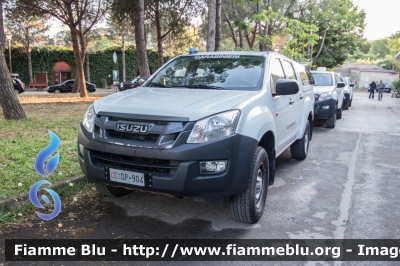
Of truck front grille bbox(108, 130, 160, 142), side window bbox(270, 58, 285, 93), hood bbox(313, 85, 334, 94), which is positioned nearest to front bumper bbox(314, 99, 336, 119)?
hood bbox(313, 85, 334, 94)

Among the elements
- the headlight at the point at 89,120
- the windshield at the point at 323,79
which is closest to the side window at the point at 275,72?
the headlight at the point at 89,120

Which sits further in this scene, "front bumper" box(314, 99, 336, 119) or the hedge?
the hedge

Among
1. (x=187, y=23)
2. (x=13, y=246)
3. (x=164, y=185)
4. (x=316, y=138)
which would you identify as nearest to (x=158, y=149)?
(x=164, y=185)

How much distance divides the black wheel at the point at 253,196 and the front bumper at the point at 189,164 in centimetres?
16

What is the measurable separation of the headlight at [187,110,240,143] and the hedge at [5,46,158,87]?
128ft

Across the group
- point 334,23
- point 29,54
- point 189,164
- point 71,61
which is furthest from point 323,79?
point 71,61

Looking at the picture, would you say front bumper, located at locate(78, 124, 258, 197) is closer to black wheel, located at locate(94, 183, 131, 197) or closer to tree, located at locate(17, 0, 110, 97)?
black wheel, located at locate(94, 183, 131, 197)

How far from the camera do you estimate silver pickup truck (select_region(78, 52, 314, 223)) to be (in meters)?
3.16

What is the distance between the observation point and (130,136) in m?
3.33

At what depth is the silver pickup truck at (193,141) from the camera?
316cm

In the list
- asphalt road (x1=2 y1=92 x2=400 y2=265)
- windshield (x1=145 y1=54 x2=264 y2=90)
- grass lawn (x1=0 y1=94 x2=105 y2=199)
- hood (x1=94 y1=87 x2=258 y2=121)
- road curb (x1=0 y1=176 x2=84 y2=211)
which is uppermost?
windshield (x1=145 y1=54 x2=264 y2=90)

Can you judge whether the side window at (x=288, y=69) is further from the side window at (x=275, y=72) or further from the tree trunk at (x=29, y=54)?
the tree trunk at (x=29, y=54)

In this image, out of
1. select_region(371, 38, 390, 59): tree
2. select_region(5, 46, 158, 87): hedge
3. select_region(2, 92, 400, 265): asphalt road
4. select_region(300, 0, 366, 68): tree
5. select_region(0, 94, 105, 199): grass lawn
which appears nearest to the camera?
select_region(2, 92, 400, 265): asphalt road

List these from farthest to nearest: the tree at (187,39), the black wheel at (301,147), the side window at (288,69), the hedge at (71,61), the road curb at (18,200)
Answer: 1. the hedge at (71,61)
2. the tree at (187,39)
3. the black wheel at (301,147)
4. the side window at (288,69)
5. the road curb at (18,200)
